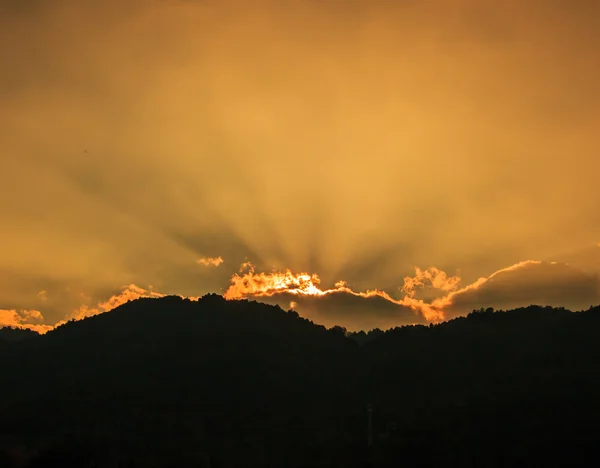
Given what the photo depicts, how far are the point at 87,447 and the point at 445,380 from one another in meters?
67.9

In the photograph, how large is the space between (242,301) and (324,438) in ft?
286

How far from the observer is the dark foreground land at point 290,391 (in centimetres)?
8894

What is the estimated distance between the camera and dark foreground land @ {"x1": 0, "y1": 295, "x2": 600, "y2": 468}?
88938mm

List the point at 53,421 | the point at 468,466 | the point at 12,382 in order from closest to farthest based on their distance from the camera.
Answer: the point at 468,466
the point at 53,421
the point at 12,382

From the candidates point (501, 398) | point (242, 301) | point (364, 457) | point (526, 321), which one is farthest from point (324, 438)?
point (242, 301)

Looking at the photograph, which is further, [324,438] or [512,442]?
[324,438]

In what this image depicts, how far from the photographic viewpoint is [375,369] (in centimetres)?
14562

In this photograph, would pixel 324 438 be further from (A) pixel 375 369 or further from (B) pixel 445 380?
(A) pixel 375 369

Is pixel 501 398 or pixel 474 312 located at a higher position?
pixel 474 312

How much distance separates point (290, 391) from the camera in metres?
142

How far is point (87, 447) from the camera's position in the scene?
305ft

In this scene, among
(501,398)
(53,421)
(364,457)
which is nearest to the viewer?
(364,457)

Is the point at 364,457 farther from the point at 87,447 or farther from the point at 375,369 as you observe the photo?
the point at 375,369

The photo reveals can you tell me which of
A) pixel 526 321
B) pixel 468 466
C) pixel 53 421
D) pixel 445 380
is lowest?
pixel 468 466
